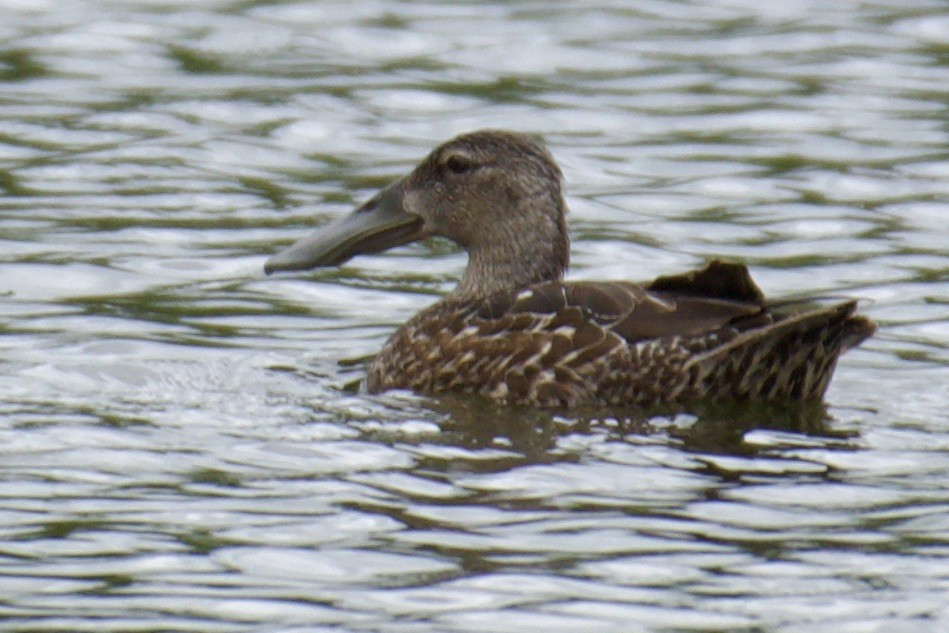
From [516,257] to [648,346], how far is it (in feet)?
4.02

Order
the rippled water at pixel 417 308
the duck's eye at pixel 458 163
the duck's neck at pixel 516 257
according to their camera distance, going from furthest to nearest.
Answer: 1. the duck's eye at pixel 458 163
2. the duck's neck at pixel 516 257
3. the rippled water at pixel 417 308

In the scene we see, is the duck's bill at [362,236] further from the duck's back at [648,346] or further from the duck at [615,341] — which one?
the duck's back at [648,346]

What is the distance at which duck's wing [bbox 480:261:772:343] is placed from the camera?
910cm

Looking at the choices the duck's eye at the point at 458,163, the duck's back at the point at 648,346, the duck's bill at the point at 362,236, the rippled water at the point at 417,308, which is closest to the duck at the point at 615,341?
the duck's back at the point at 648,346

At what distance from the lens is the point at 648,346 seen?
30.1 ft

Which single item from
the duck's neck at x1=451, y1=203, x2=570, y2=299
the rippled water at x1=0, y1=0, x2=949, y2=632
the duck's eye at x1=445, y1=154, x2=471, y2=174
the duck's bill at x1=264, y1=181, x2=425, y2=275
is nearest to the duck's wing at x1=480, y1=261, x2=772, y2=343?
the rippled water at x1=0, y1=0, x2=949, y2=632

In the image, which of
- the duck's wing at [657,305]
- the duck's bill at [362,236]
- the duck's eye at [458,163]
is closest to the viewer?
the duck's wing at [657,305]

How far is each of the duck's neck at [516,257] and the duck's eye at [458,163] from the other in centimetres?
29

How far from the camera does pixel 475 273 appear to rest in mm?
10414

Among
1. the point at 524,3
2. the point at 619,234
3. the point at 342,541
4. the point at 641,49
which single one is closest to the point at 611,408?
the point at 342,541

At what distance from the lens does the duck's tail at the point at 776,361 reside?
354 inches

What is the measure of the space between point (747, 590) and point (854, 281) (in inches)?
191

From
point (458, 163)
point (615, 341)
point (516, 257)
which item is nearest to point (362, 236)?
point (458, 163)

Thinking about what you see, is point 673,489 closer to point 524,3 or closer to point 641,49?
point 641,49
